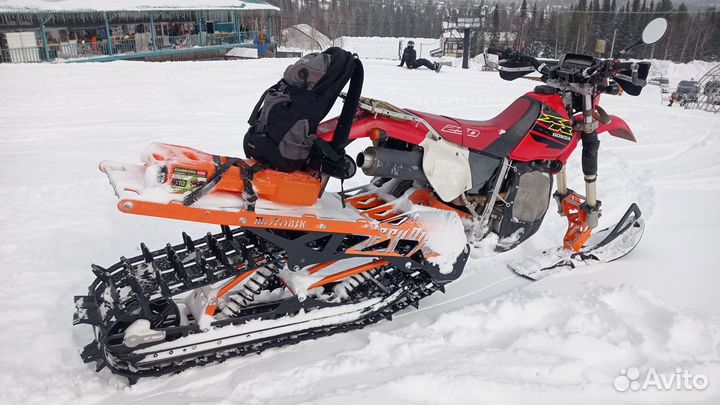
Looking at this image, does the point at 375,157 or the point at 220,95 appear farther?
→ the point at 220,95

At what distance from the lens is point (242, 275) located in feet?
9.47

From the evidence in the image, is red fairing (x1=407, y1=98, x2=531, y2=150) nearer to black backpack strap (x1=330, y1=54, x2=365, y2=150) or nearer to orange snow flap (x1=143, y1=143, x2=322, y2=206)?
black backpack strap (x1=330, y1=54, x2=365, y2=150)

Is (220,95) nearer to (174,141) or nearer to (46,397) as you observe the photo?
(174,141)

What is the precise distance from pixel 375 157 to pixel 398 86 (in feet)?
37.2

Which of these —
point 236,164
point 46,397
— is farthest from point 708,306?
point 46,397

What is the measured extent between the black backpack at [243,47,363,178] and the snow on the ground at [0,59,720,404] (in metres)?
1.16

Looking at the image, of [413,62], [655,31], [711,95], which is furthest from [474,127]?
[711,95]

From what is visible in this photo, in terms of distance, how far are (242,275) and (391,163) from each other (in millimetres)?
1122

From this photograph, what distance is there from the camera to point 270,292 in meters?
3.18

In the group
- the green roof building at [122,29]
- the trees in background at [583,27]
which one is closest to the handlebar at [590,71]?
the green roof building at [122,29]

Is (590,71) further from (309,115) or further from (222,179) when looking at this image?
(222,179)

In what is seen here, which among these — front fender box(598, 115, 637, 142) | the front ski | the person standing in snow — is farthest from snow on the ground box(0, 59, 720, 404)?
the person standing in snow

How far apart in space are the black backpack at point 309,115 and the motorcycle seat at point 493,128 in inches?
23.9

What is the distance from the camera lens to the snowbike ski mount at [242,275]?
2.58m
